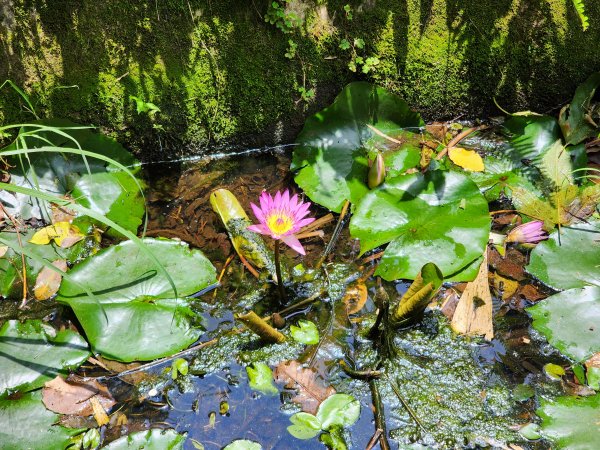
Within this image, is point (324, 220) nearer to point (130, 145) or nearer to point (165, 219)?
point (165, 219)

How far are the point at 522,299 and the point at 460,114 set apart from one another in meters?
1.23

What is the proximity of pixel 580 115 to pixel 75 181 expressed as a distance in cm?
249

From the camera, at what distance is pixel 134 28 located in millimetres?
2398

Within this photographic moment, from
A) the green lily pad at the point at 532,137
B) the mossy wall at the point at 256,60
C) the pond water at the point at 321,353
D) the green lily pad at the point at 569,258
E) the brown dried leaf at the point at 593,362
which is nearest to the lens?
the pond water at the point at 321,353

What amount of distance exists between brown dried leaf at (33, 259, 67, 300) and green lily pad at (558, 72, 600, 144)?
2.45 metres

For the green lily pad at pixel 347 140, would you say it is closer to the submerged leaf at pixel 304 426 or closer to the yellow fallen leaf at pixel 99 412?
the submerged leaf at pixel 304 426

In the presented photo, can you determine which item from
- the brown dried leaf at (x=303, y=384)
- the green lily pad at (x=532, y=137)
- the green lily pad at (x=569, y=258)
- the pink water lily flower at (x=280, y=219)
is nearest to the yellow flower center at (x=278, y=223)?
the pink water lily flower at (x=280, y=219)

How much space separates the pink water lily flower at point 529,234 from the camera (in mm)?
2260

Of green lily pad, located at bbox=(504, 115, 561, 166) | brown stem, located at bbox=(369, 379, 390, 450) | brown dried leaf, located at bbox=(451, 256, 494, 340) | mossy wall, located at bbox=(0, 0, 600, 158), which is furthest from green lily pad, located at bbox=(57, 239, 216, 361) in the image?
green lily pad, located at bbox=(504, 115, 561, 166)

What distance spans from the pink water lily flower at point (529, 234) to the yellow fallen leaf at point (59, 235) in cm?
196

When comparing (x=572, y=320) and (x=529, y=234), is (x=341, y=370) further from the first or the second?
(x=529, y=234)

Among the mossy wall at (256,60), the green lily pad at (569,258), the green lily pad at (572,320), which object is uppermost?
the mossy wall at (256,60)

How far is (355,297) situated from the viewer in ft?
6.98

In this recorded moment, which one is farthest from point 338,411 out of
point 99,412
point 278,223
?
point 99,412
